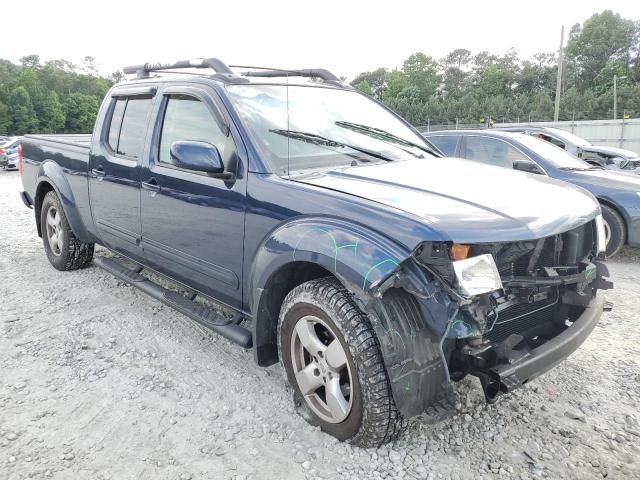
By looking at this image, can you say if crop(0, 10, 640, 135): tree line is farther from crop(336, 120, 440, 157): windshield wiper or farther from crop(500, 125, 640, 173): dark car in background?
crop(336, 120, 440, 157): windshield wiper

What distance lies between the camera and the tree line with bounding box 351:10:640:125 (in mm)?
50906

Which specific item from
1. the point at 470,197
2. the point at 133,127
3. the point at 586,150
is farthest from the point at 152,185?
the point at 586,150

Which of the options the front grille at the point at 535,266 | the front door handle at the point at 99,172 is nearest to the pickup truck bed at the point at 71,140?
the front door handle at the point at 99,172

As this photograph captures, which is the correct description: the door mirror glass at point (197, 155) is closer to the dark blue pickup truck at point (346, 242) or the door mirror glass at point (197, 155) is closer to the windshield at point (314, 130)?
the dark blue pickup truck at point (346, 242)

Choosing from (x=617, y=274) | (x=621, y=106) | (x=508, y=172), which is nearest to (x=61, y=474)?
(x=508, y=172)

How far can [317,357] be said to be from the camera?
2.66 meters

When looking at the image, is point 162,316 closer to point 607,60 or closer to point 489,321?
point 489,321

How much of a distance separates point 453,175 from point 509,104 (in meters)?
60.1

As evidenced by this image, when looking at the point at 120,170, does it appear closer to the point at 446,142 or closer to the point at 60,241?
the point at 60,241

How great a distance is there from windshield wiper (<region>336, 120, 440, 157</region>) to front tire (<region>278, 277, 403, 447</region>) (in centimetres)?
137

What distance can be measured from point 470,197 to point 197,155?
1.54m

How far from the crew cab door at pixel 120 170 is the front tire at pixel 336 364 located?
6.07ft

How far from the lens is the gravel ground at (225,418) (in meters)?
2.51

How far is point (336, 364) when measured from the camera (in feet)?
8.33
